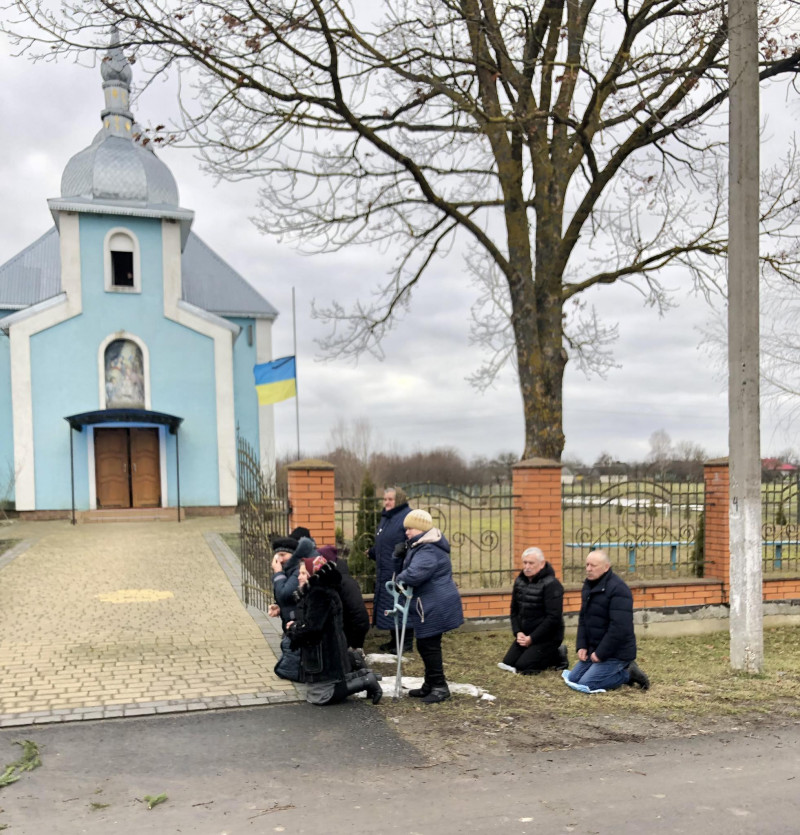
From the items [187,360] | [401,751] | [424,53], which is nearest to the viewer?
[401,751]

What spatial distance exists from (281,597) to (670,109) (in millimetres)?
7790

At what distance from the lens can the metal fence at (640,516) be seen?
8.69 meters

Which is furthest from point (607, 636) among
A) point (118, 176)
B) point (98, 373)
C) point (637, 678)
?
point (118, 176)

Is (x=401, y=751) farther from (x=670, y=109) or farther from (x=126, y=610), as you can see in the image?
(x=670, y=109)

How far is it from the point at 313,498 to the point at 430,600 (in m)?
2.08

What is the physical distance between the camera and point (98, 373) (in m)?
21.2

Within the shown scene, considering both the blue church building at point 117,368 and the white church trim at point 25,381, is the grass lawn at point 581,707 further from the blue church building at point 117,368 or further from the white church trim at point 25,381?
the white church trim at point 25,381

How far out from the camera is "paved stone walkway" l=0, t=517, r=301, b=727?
5883 mm

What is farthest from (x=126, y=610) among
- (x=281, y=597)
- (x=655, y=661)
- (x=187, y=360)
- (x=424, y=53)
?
(x=187, y=360)

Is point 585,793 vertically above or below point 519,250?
below

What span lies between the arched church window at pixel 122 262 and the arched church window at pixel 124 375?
5.20ft

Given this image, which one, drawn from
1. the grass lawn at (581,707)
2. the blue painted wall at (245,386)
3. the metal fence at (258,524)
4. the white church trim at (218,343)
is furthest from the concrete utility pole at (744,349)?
the blue painted wall at (245,386)

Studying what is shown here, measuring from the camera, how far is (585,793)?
4.21 m

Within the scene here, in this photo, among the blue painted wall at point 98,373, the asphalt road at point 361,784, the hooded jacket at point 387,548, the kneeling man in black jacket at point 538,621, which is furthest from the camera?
the blue painted wall at point 98,373
